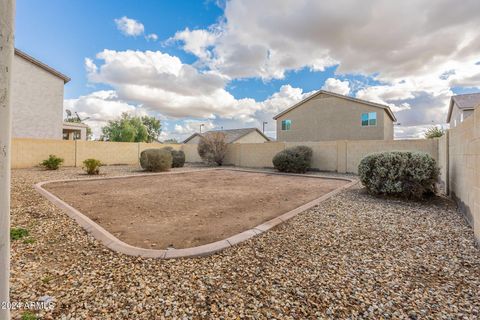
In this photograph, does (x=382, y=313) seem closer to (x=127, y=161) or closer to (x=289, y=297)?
(x=289, y=297)

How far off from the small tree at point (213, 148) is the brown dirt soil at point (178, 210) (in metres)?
9.36

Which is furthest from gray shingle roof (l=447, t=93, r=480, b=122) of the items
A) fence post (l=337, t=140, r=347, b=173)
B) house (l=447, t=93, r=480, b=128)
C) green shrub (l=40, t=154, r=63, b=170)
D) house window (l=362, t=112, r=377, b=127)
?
green shrub (l=40, t=154, r=63, b=170)

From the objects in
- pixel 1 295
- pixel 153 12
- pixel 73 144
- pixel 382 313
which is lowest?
pixel 382 313

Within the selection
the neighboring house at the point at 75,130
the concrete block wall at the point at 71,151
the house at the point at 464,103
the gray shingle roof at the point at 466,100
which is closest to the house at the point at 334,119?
the house at the point at 464,103

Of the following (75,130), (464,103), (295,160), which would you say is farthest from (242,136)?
(464,103)

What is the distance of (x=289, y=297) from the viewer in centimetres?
190

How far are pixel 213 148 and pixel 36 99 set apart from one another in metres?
13.7

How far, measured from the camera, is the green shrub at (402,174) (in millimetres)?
5188

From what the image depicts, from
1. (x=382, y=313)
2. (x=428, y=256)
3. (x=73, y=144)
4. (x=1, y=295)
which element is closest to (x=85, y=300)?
(x=1, y=295)

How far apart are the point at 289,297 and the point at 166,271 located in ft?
4.18

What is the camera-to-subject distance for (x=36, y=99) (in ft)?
52.6

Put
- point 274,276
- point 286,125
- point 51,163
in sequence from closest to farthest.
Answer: point 274,276
point 51,163
point 286,125

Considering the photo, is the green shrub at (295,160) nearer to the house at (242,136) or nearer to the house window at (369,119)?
the house window at (369,119)

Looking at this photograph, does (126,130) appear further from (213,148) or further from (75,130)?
(213,148)
